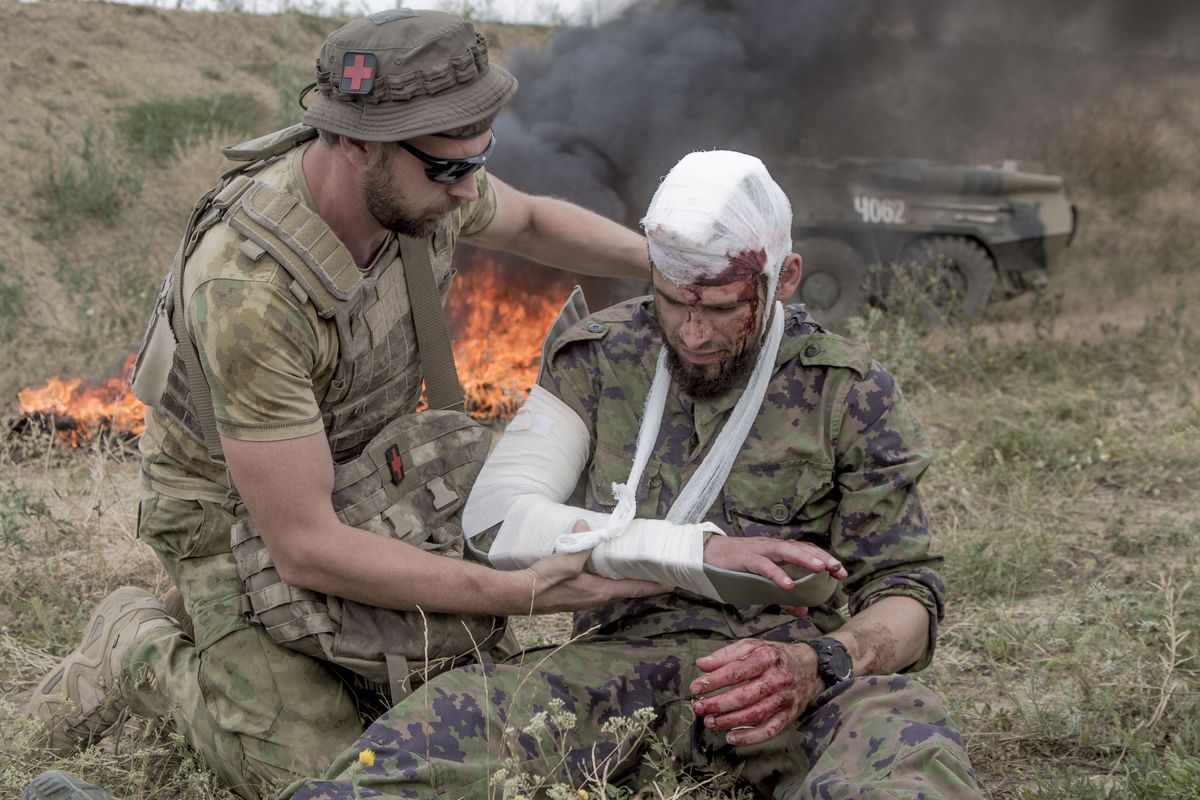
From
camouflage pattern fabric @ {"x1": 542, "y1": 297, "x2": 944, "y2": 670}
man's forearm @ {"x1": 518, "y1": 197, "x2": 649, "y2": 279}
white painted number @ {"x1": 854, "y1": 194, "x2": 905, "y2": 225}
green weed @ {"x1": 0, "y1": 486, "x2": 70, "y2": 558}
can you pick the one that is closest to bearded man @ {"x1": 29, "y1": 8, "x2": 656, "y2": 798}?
camouflage pattern fabric @ {"x1": 542, "y1": 297, "x2": 944, "y2": 670}

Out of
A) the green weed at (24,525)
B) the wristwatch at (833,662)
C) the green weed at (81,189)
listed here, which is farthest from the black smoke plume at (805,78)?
the wristwatch at (833,662)

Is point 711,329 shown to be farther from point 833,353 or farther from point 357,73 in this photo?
point 357,73

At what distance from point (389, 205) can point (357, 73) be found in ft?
1.09

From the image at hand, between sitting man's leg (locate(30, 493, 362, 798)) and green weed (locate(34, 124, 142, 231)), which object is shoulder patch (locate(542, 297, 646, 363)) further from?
green weed (locate(34, 124, 142, 231))

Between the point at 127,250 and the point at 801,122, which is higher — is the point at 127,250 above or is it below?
below

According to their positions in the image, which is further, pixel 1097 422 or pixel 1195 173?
pixel 1195 173

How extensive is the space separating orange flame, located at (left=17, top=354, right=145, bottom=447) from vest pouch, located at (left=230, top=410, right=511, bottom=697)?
3074 mm

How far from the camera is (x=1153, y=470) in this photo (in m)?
5.93

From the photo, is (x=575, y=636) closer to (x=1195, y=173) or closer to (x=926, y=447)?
(x=926, y=447)

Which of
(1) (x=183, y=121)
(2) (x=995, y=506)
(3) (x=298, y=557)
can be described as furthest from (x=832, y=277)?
(3) (x=298, y=557)

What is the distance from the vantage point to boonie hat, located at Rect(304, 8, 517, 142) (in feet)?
10.1

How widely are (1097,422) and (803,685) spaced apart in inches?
169

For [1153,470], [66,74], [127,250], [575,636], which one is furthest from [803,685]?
[66,74]

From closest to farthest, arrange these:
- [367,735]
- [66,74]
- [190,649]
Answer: [367,735] → [190,649] → [66,74]
